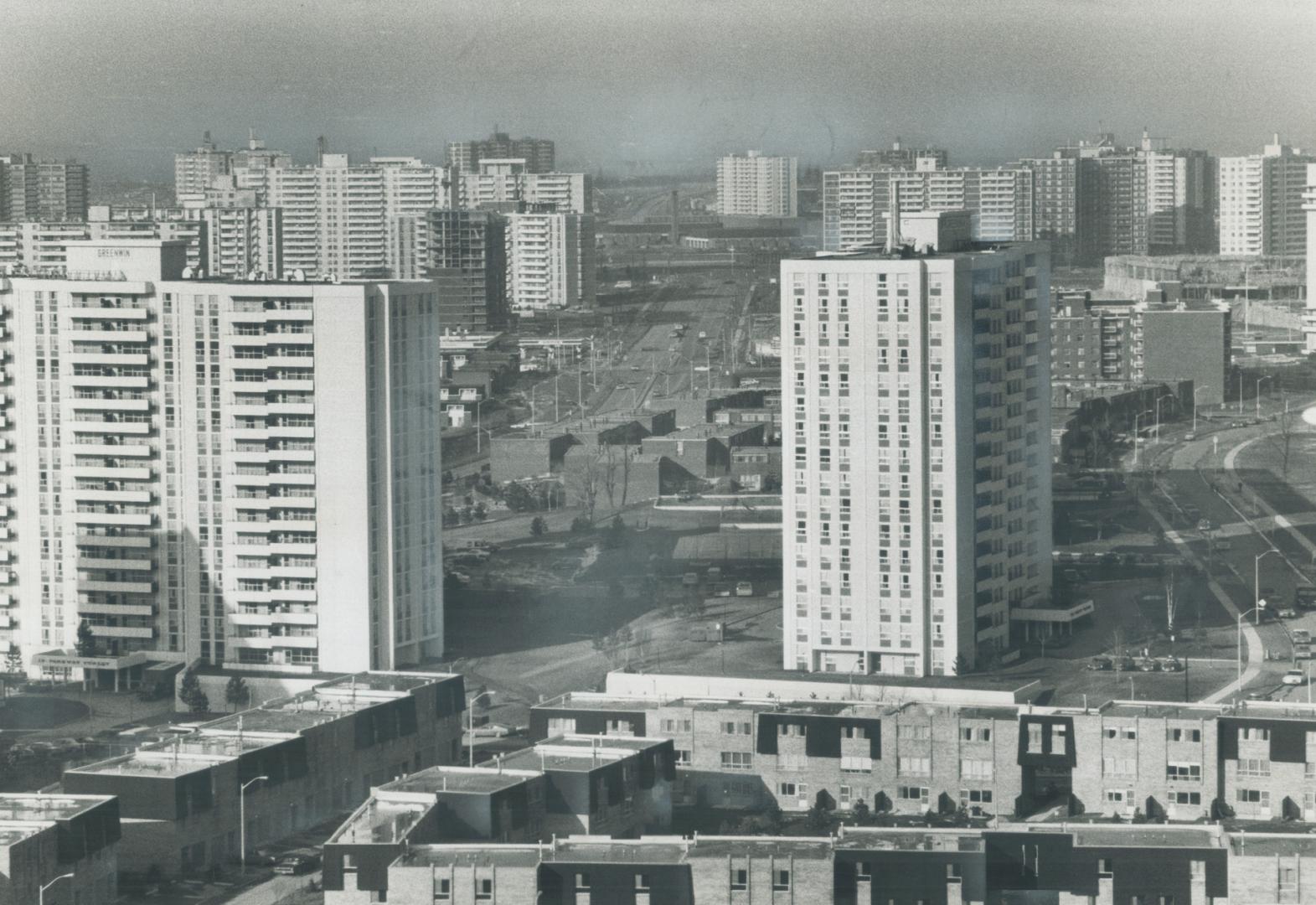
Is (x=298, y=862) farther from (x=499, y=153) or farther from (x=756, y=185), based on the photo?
(x=499, y=153)

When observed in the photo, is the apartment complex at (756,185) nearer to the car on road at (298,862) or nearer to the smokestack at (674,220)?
the smokestack at (674,220)

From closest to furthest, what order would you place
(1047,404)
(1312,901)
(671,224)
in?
(1312,901), (1047,404), (671,224)

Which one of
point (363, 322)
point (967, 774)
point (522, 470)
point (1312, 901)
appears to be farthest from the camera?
point (522, 470)

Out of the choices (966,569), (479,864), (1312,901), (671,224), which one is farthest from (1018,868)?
(671,224)

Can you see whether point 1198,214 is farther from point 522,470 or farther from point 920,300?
point 920,300

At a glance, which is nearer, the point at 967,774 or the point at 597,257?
the point at 967,774

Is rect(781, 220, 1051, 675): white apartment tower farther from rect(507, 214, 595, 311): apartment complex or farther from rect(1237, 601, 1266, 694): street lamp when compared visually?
rect(507, 214, 595, 311): apartment complex
